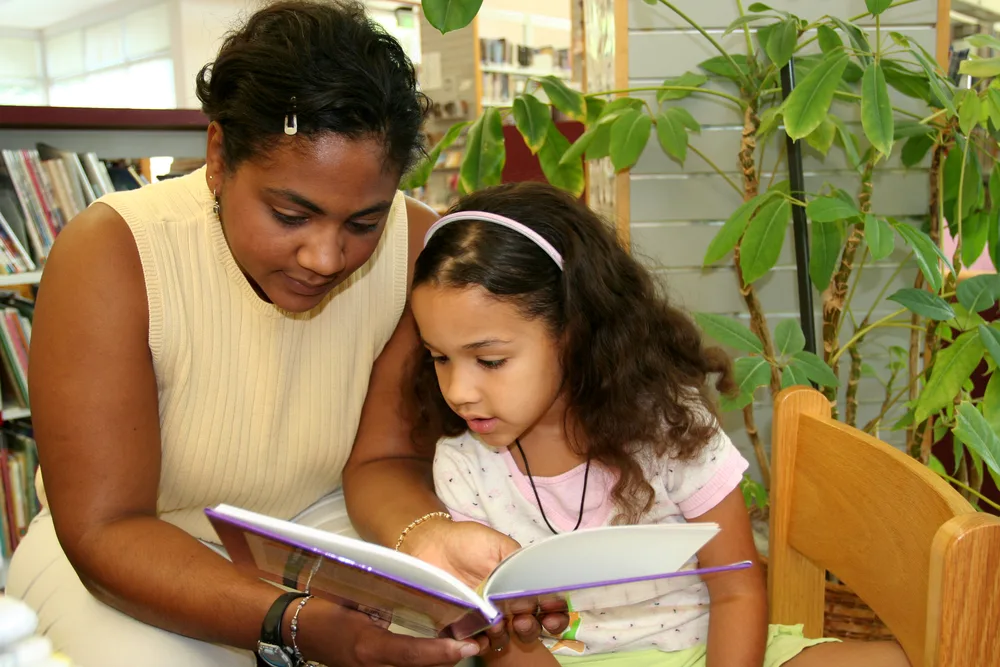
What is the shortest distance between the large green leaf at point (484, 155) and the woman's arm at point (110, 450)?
79 cm

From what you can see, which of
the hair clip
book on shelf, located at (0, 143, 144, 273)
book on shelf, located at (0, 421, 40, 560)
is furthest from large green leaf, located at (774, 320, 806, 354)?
book on shelf, located at (0, 421, 40, 560)

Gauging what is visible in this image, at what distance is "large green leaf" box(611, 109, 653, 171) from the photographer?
170 cm

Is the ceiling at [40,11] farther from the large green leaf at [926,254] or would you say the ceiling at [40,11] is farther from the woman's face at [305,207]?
the large green leaf at [926,254]

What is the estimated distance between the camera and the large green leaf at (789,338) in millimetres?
1560

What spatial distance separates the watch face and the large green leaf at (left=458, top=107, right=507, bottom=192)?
1.02 metres

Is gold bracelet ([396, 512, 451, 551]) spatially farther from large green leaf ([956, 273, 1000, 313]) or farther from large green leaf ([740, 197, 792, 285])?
large green leaf ([956, 273, 1000, 313])

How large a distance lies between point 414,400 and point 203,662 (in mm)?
459

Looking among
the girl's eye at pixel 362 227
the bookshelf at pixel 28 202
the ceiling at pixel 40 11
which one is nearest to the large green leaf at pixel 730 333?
the girl's eye at pixel 362 227

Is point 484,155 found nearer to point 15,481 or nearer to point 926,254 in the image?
point 926,254

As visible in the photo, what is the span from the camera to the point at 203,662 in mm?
1125

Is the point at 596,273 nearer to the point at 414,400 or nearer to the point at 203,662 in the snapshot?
the point at 414,400

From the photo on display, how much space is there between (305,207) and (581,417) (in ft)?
1.50

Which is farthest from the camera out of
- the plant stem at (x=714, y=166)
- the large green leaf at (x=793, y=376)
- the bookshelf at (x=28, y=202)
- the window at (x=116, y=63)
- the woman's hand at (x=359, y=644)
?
the window at (x=116, y=63)

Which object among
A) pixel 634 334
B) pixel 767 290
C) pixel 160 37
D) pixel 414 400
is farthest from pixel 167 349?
pixel 160 37
